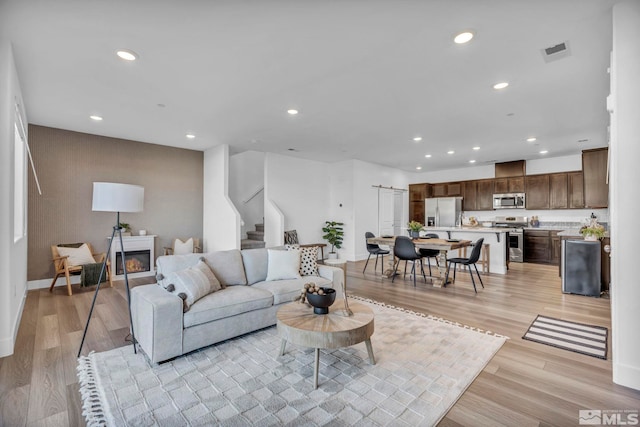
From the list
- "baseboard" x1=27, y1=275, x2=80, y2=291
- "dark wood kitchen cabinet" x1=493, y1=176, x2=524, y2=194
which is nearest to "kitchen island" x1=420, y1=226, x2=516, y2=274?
"dark wood kitchen cabinet" x1=493, y1=176, x2=524, y2=194

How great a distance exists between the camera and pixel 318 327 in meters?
2.14

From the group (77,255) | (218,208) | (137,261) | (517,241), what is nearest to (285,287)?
(218,208)

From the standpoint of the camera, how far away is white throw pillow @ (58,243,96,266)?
4812 millimetres

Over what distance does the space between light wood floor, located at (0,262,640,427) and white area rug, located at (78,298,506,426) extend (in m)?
0.13

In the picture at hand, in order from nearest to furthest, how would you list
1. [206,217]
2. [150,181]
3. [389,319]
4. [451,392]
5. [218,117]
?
1. [451,392]
2. [389,319]
3. [218,117]
4. [150,181]
5. [206,217]

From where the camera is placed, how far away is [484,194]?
337 inches

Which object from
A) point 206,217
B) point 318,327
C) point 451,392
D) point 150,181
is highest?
point 150,181

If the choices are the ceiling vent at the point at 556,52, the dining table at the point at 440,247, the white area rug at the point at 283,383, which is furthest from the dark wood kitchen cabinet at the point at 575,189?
the white area rug at the point at 283,383

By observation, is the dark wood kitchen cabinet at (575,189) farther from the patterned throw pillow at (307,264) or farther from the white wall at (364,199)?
the patterned throw pillow at (307,264)

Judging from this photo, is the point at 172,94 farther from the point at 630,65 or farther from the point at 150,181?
the point at 630,65

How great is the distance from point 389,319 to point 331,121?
3.00 m


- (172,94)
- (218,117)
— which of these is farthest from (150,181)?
(172,94)
